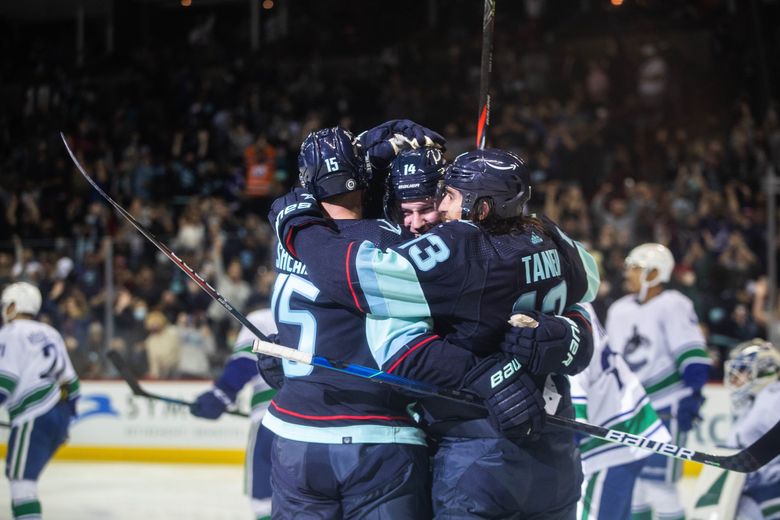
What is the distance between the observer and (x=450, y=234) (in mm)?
2283

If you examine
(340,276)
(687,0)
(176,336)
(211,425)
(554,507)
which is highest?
(687,0)

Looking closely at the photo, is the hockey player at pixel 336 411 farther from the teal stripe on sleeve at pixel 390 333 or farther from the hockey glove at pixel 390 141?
the hockey glove at pixel 390 141

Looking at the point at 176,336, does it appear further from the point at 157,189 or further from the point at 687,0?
the point at 687,0

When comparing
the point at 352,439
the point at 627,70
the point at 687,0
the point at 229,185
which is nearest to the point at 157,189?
the point at 229,185

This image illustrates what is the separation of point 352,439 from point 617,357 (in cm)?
156

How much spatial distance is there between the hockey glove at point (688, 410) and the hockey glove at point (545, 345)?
3034 millimetres

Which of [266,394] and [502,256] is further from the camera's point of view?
[266,394]

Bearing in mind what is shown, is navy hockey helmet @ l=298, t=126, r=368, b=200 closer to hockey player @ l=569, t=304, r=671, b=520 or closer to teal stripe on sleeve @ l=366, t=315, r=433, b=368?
teal stripe on sleeve @ l=366, t=315, r=433, b=368

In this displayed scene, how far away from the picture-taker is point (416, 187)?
2562 millimetres

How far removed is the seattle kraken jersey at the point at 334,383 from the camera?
2.42 m

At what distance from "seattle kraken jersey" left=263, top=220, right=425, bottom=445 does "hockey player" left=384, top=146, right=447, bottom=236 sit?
4.0 inches

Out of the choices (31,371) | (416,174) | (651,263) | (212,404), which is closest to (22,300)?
(31,371)

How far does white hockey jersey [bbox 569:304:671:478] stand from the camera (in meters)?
3.59

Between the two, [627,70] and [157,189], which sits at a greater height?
[627,70]
